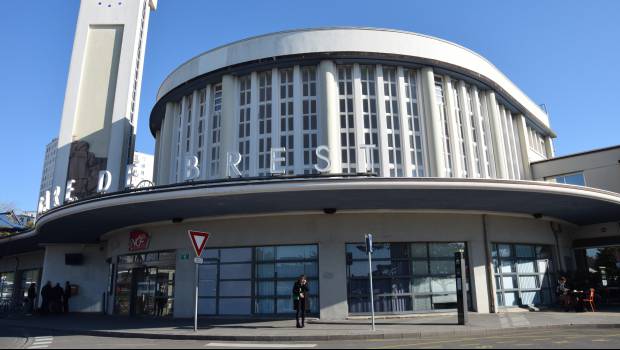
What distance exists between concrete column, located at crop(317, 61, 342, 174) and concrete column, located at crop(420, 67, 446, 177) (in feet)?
15.7

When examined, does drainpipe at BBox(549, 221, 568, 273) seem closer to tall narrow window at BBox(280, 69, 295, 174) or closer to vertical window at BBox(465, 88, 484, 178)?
vertical window at BBox(465, 88, 484, 178)

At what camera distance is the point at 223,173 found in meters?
23.1

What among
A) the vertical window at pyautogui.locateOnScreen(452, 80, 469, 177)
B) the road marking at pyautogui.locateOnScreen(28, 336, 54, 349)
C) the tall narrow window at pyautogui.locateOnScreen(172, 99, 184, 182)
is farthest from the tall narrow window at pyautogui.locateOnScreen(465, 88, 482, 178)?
the road marking at pyautogui.locateOnScreen(28, 336, 54, 349)

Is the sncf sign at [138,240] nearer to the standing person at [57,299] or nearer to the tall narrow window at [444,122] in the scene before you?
the standing person at [57,299]

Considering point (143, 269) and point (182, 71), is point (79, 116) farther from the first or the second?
point (143, 269)

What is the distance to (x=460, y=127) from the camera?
2530cm

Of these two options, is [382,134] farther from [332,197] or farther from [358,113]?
[332,197]

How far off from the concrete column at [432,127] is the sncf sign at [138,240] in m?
14.0

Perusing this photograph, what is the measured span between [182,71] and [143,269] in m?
12.3

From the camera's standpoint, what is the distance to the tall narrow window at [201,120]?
83.6ft

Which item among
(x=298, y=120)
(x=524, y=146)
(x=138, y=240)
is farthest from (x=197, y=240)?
(x=524, y=146)

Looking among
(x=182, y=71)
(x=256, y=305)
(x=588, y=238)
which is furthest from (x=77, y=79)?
(x=588, y=238)

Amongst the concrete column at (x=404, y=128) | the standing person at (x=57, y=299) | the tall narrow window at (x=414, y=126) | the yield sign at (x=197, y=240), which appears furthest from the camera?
the tall narrow window at (x=414, y=126)

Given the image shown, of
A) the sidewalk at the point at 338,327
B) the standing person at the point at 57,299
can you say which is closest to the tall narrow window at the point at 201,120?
the standing person at the point at 57,299
